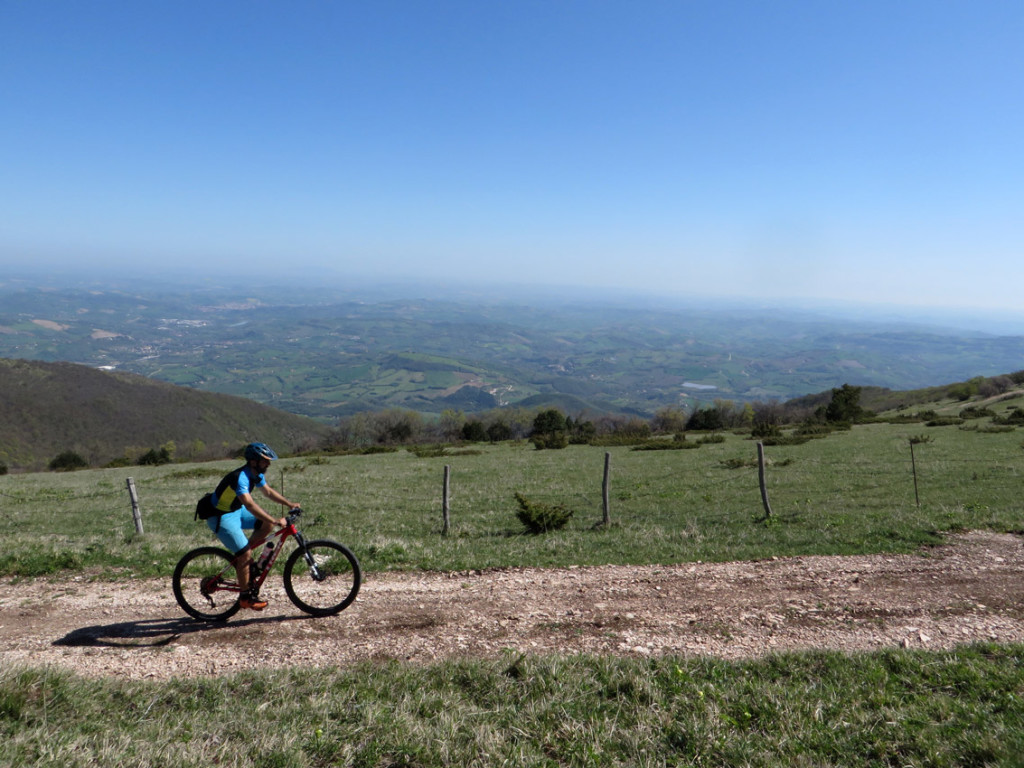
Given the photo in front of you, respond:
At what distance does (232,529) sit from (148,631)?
187 cm

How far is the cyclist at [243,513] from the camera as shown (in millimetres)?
7367

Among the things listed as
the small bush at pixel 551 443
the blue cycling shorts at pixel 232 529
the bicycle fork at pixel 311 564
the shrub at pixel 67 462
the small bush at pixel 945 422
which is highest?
the blue cycling shorts at pixel 232 529

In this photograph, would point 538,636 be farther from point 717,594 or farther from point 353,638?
point 717,594

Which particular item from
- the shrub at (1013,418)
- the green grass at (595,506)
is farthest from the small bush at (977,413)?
the green grass at (595,506)

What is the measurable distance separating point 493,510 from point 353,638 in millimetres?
10547

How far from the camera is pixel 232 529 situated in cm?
745

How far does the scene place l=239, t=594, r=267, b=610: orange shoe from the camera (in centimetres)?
770

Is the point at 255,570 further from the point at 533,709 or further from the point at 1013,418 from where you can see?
the point at 1013,418

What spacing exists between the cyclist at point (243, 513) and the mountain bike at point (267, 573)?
0.11 m

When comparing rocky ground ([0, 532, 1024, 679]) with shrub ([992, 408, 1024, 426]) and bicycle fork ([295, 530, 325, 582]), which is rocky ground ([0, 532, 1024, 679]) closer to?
bicycle fork ([295, 530, 325, 582])

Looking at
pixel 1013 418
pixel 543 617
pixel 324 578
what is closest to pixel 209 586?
pixel 324 578

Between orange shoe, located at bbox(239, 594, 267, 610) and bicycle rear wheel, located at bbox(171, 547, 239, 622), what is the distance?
0.26ft

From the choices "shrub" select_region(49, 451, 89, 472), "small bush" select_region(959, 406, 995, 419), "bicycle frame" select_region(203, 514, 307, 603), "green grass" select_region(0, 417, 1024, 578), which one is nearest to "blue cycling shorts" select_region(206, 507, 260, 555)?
"bicycle frame" select_region(203, 514, 307, 603)

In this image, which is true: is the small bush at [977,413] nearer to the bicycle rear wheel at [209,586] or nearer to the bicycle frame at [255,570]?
the bicycle frame at [255,570]
